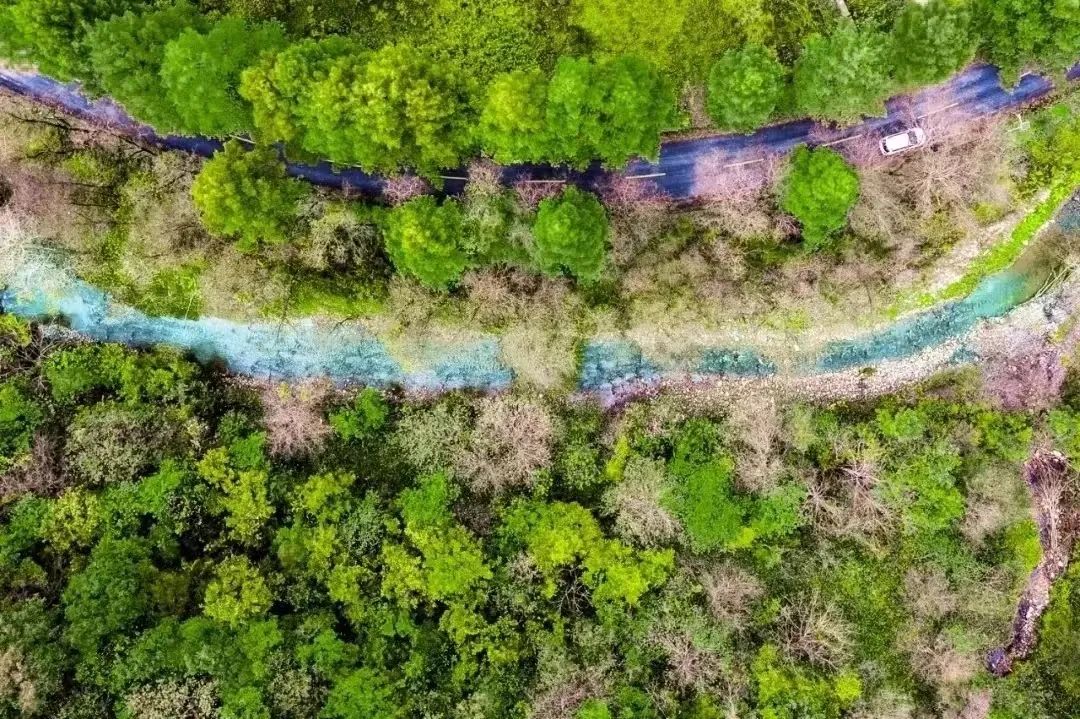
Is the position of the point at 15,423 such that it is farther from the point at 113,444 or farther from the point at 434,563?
the point at 434,563

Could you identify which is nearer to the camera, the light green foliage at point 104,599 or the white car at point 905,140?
the light green foliage at point 104,599

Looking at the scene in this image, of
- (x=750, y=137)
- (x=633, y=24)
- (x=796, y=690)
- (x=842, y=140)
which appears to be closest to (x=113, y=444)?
(x=633, y=24)

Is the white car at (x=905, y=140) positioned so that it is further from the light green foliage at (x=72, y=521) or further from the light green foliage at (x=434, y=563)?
the light green foliage at (x=72, y=521)

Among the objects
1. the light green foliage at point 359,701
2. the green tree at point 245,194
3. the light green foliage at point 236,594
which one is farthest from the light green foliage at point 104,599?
the green tree at point 245,194

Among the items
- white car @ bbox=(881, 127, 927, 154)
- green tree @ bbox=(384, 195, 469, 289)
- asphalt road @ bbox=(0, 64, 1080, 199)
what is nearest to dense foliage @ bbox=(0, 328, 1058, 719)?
green tree @ bbox=(384, 195, 469, 289)

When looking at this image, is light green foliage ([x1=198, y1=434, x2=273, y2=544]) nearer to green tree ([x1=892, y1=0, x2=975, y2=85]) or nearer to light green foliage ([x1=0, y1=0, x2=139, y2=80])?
light green foliage ([x1=0, y1=0, x2=139, y2=80])

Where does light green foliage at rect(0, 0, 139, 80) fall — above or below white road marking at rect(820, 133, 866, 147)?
above
